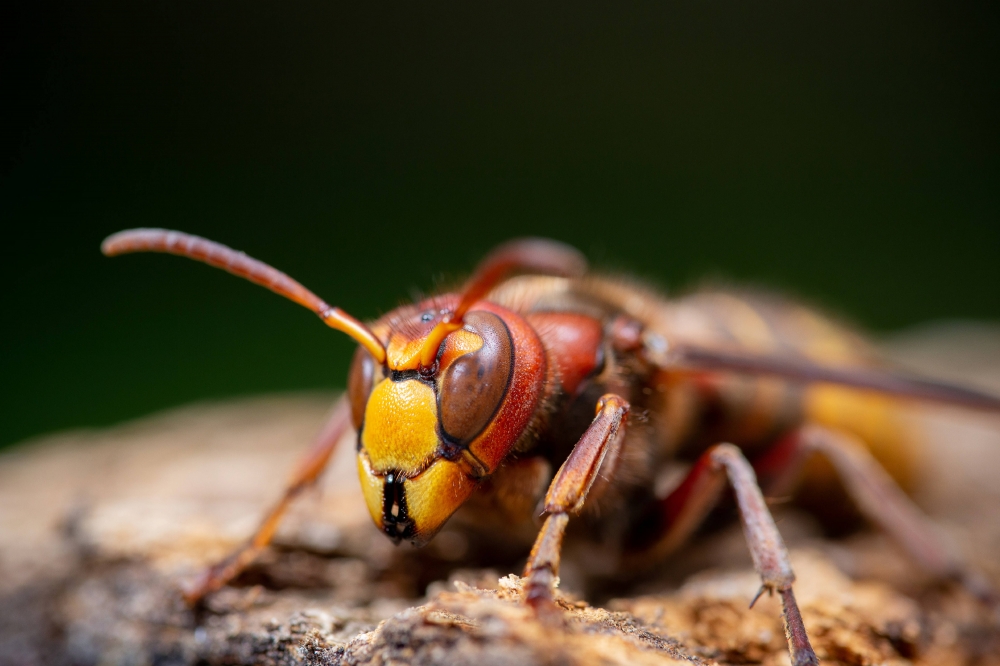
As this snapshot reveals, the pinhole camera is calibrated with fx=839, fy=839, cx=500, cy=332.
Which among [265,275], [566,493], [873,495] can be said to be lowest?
[566,493]

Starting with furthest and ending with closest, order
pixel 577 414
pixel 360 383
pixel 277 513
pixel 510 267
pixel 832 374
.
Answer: pixel 832 374 → pixel 277 513 → pixel 577 414 → pixel 360 383 → pixel 510 267

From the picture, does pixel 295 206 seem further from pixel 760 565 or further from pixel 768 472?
pixel 760 565

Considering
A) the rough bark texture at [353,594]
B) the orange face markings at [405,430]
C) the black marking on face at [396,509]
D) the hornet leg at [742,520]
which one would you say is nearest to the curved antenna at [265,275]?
the orange face markings at [405,430]

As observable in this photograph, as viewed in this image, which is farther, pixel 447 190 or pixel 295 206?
pixel 447 190

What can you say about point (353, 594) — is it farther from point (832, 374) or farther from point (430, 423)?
point (832, 374)

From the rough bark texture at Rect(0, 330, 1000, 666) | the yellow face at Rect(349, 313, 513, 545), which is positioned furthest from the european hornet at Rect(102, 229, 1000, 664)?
the rough bark texture at Rect(0, 330, 1000, 666)

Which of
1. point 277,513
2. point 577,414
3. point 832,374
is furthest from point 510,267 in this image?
point 832,374

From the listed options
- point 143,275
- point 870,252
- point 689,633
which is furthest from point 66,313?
point 870,252
